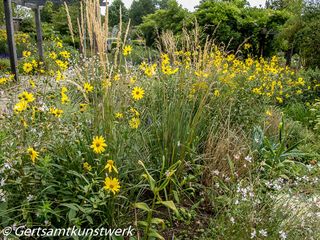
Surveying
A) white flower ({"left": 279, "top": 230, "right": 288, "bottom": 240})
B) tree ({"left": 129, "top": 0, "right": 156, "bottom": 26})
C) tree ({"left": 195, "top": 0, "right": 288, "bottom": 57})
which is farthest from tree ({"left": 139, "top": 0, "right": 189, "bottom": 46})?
tree ({"left": 129, "top": 0, "right": 156, "bottom": 26})

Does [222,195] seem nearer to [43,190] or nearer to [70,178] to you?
[70,178]

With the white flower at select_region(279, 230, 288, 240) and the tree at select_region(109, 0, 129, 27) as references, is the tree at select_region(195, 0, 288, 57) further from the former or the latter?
the white flower at select_region(279, 230, 288, 240)

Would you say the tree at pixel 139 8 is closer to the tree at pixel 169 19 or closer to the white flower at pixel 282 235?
the tree at pixel 169 19

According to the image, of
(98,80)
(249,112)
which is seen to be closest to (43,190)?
(98,80)

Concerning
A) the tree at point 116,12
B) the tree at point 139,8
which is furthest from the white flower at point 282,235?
the tree at point 139,8

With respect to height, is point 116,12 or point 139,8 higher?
point 139,8

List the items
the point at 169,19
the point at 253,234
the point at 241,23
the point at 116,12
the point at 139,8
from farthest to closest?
1. the point at 139,8
2. the point at 169,19
3. the point at 241,23
4. the point at 116,12
5. the point at 253,234

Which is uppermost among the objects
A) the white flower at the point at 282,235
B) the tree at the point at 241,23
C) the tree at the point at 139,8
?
the tree at the point at 139,8

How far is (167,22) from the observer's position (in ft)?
36.9

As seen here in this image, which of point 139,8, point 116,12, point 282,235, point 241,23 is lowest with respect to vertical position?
point 282,235

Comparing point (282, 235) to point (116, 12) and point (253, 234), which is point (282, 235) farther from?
point (116, 12)

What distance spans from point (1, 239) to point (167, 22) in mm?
10255

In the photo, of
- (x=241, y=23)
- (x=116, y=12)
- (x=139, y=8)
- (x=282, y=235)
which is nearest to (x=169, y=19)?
(x=241, y=23)

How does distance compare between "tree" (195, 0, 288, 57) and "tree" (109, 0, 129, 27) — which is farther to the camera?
"tree" (195, 0, 288, 57)
